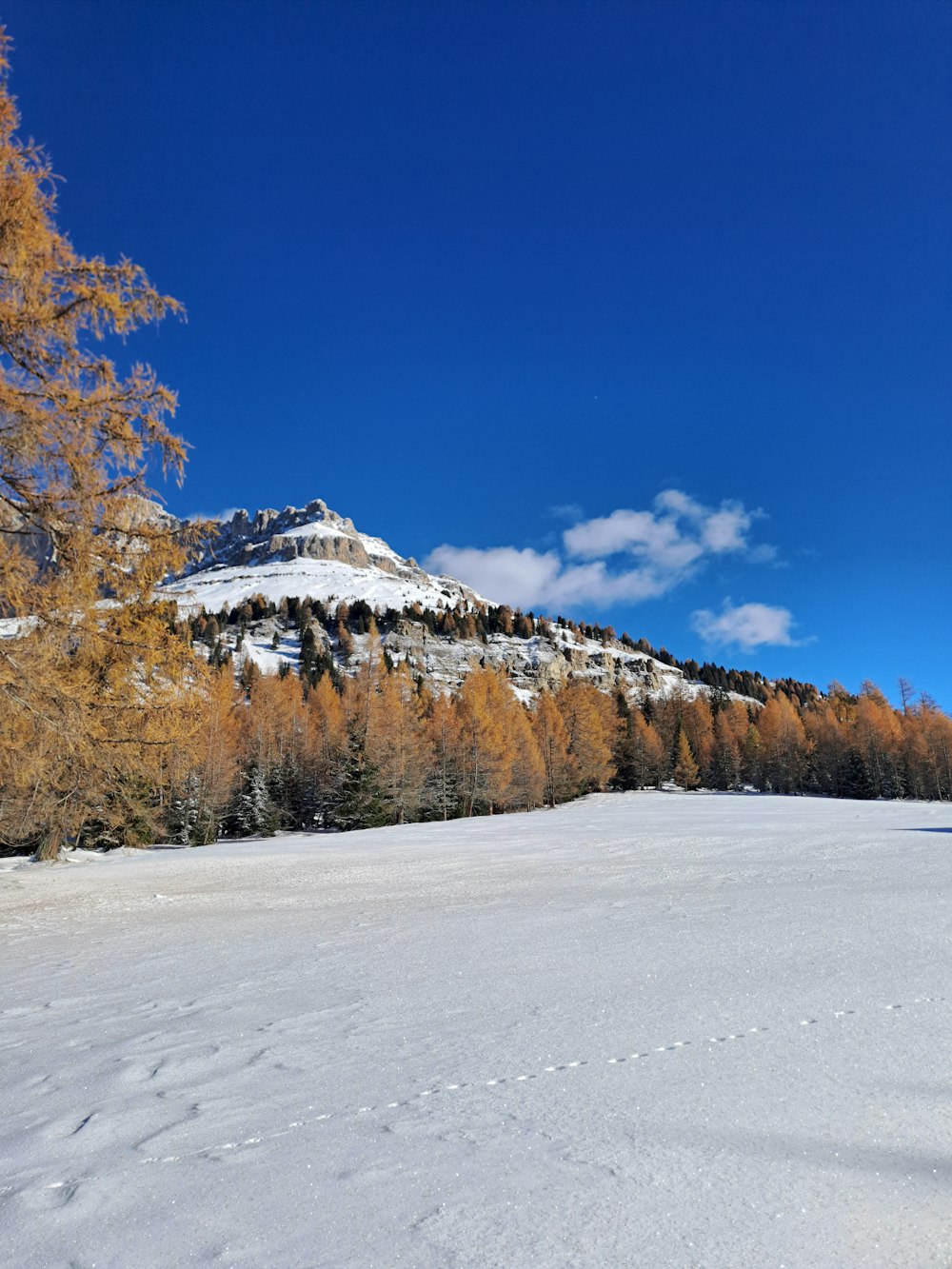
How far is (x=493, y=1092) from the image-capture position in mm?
2885

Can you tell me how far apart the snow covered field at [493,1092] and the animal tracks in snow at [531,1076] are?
0.02 m

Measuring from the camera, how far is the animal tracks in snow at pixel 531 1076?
255 centimetres

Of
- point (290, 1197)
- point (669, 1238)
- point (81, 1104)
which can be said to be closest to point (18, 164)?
point (81, 1104)

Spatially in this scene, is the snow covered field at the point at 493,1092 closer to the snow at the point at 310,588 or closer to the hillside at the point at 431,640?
the hillside at the point at 431,640

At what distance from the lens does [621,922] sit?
6586mm

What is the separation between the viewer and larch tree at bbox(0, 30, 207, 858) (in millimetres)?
6945

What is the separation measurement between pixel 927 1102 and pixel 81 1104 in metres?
3.69

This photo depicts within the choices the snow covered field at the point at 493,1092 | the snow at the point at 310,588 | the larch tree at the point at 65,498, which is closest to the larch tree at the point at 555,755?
the larch tree at the point at 65,498

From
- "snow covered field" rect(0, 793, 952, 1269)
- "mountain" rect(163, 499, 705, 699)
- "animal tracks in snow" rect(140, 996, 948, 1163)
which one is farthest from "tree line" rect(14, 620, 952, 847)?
"mountain" rect(163, 499, 705, 699)

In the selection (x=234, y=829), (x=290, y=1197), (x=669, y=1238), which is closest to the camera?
(x=669, y=1238)

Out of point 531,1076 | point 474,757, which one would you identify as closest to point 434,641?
point 474,757

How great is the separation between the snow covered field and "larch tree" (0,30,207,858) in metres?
2.68

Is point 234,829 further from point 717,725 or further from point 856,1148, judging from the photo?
point 717,725

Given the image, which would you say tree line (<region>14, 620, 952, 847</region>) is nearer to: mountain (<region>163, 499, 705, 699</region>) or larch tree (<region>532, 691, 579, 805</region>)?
larch tree (<region>532, 691, 579, 805</region>)
